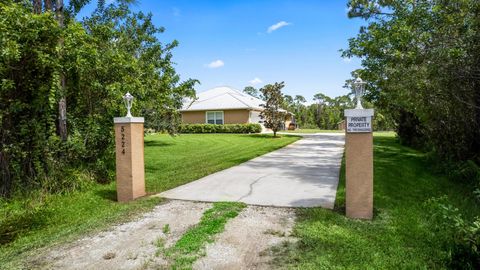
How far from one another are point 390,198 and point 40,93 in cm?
710

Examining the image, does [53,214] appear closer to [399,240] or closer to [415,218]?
[399,240]

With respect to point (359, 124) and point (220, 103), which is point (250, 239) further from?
point (220, 103)

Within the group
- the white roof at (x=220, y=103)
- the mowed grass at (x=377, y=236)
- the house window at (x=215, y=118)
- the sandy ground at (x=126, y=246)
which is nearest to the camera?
the mowed grass at (x=377, y=236)

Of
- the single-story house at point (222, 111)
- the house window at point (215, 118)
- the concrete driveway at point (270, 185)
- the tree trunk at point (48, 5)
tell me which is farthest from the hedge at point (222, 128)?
the tree trunk at point (48, 5)

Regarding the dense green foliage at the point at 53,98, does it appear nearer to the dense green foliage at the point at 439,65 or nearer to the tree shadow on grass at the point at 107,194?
the tree shadow on grass at the point at 107,194

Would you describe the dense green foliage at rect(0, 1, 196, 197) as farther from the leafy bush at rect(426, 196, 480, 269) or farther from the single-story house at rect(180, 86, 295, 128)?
the single-story house at rect(180, 86, 295, 128)

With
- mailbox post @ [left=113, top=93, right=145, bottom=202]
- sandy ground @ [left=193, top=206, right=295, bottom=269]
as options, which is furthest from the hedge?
sandy ground @ [left=193, top=206, right=295, bottom=269]

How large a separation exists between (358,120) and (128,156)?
435 centimetres

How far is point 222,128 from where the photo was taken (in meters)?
28.8

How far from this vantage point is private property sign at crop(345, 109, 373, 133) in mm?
5359

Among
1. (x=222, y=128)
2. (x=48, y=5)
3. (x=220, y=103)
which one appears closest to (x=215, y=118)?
(x=220, y=103)

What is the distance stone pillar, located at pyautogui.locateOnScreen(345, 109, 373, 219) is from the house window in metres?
25.5

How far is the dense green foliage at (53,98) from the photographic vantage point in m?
6.47

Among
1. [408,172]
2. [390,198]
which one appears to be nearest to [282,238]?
[390,198]
